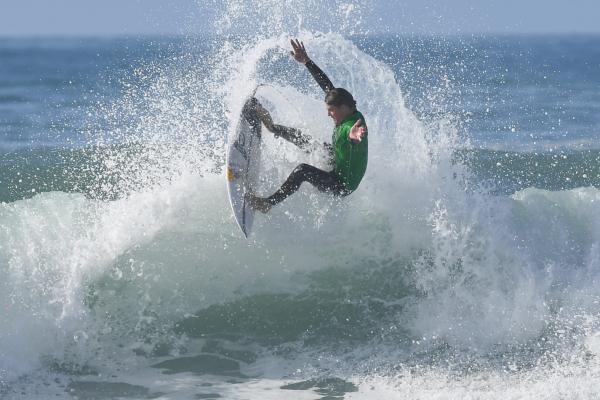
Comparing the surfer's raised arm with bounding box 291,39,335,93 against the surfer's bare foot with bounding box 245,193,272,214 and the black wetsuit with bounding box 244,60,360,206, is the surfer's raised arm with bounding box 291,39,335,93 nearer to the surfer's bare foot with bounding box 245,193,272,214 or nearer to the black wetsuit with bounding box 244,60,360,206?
the black wetsuit with bounding box 244,60,360,206

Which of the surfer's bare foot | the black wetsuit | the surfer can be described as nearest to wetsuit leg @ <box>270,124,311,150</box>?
the surfer

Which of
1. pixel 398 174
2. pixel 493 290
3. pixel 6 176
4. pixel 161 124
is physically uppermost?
pixel 161 124

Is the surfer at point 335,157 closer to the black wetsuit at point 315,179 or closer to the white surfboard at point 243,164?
the black wetsuit at point 315,179

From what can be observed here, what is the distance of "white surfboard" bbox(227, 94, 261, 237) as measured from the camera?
8023mm

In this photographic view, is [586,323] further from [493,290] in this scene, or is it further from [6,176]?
[6,176]

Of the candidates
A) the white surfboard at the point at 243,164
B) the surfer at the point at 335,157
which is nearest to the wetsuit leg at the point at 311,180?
the surfer at the point at 335,157

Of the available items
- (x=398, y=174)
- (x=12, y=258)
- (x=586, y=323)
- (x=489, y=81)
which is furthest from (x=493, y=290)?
(x=489, y=81)

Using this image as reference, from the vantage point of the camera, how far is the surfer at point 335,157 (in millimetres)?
7840

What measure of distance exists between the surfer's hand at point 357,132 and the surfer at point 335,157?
0.46 feet

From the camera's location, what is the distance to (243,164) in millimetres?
8195

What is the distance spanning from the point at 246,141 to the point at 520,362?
3.26m

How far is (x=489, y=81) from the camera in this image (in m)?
25.1

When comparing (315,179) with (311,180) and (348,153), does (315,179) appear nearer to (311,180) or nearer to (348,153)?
(311,180)

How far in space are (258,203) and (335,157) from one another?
862 millimetres
